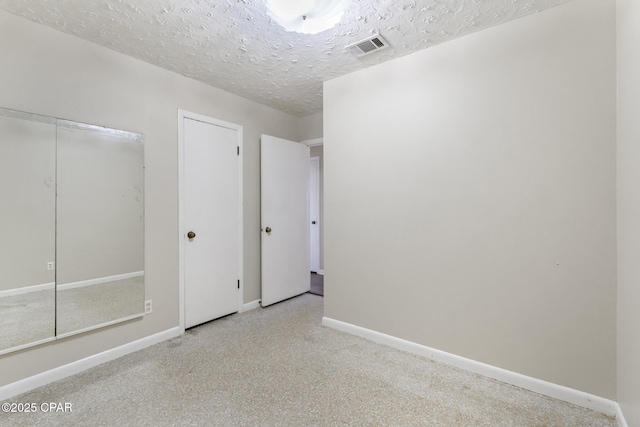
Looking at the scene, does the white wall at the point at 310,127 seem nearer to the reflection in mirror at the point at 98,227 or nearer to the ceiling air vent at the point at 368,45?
the ceiling air vent at the point at 368,45

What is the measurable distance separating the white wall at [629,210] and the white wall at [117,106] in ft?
10.0

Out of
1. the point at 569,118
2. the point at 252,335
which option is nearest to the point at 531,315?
the point at 569,118

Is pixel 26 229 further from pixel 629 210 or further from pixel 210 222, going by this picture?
pixel 629 210

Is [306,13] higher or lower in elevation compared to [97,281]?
higher

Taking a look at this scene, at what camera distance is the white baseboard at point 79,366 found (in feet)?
5.91

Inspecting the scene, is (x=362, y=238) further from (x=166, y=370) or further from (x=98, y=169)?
(x=98, y=169)

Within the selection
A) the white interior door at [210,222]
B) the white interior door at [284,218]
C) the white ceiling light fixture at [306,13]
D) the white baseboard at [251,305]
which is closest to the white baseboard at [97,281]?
the white interior door at [210,222]

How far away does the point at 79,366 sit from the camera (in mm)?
2068

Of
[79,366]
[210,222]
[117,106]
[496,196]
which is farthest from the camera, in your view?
[210,222]

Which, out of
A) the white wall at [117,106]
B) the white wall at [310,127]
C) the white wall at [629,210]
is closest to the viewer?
the white wall at [629,210]

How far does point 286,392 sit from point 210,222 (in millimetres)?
1811

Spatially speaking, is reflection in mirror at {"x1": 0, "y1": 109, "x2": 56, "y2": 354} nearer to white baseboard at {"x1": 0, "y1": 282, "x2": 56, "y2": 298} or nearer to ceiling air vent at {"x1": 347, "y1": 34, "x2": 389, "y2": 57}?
white baseboard at {"x1": 0, "y1": 282, "x2": 56, "y2": 298}

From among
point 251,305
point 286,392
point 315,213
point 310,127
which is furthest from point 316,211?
point 286,392

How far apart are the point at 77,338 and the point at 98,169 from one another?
4.17 feet
